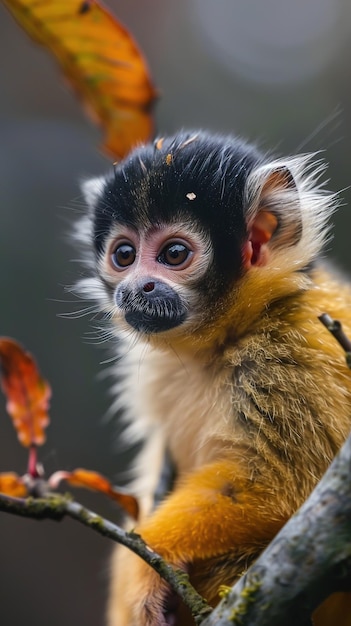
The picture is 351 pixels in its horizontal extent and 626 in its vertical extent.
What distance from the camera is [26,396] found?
6.79 feet

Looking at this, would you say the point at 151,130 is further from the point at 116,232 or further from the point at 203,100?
the point at 203,100

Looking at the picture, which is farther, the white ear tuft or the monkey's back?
the white ear tuft

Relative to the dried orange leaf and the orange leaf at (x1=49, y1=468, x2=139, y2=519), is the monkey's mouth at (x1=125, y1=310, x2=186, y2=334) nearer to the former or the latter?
the orange leaf at (x1=49, y1=468, x2=139, y2=519)

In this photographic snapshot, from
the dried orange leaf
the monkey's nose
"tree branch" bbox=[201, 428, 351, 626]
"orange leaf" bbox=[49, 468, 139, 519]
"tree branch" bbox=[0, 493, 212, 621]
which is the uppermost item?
the monkey's nose

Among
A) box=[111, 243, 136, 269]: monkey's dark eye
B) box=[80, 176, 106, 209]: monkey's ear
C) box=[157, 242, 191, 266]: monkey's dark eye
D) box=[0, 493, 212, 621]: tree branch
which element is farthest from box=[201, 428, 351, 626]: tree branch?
box=[80, 176, 106, 209]: monkey's ear

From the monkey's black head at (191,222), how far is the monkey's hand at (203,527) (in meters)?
0.60

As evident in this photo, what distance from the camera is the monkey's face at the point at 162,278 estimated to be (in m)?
2.45

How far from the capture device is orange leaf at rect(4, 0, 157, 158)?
7.02 ft

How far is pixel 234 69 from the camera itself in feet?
24.9

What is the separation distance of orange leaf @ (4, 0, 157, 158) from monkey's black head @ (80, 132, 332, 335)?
148mm

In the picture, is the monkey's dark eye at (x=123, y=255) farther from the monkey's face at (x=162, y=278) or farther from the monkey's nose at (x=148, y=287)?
the monkey's nose at (x=148, y=287)

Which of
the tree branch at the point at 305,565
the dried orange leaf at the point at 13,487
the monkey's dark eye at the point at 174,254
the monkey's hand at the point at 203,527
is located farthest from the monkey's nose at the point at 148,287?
the tree branch at the point at 305,565

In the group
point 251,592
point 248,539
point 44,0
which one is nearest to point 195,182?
point 44,0

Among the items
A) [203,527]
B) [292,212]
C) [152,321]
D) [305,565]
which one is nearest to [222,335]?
[152,321]
